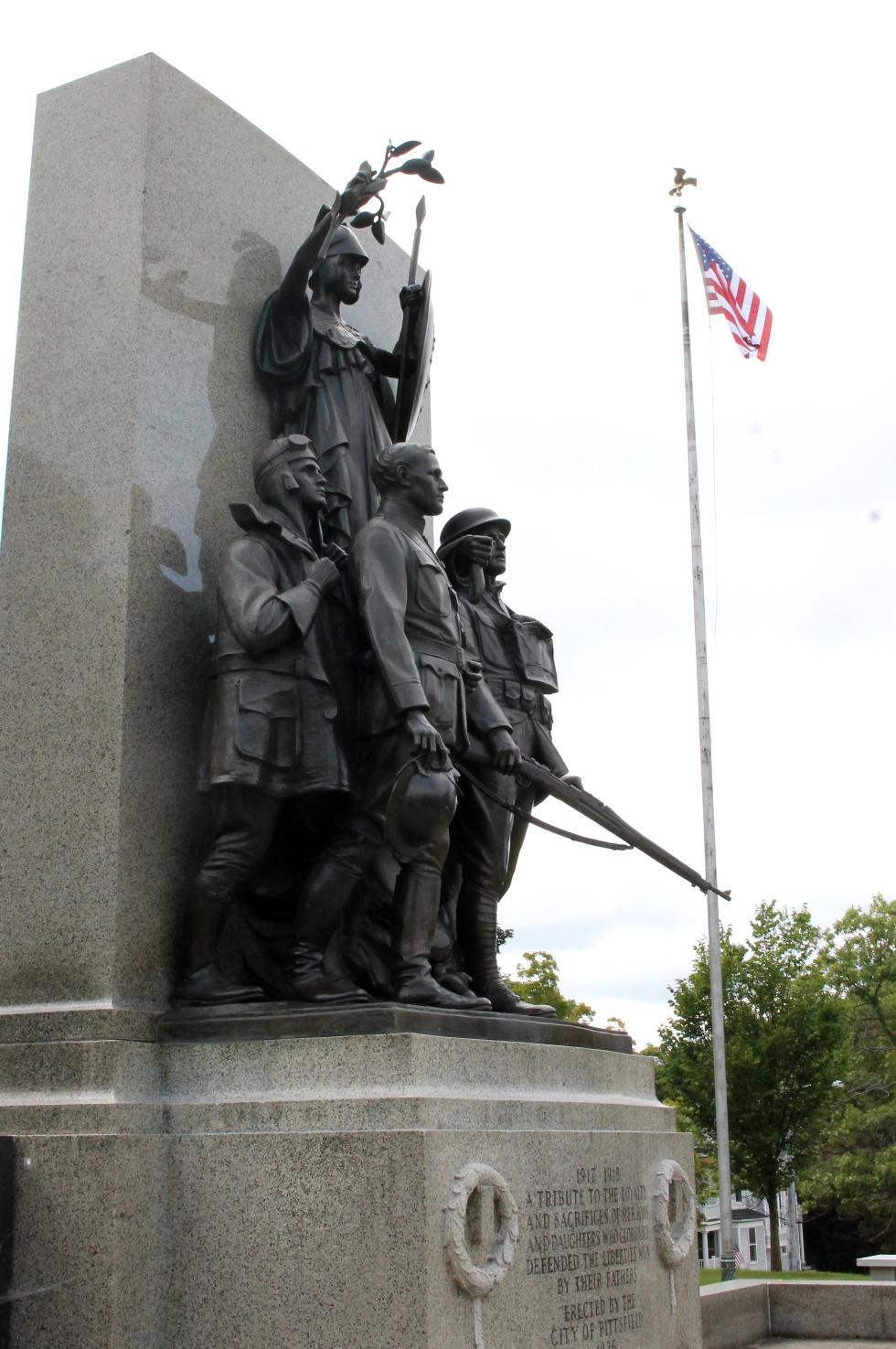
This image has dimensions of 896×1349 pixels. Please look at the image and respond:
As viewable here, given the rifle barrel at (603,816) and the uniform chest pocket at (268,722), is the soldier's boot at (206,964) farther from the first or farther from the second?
the rifle barrel at (603,816)

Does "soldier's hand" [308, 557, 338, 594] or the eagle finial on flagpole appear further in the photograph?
the eagle finial on flagpole

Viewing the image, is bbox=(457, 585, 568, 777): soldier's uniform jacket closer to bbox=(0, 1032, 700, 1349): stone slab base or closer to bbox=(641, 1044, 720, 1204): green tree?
bbox=(0, 1032, 700, 1349): stone slab base

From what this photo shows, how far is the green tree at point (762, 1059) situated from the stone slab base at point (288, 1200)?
82.6ft

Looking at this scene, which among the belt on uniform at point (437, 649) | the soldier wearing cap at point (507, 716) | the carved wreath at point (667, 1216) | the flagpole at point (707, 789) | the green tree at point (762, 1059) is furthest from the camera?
the green tree at point (762, 1059)

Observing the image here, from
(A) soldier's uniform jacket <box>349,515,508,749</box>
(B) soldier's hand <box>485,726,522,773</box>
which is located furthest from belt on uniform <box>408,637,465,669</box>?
(B) soldier's hand <box>485,726,522,773</box>

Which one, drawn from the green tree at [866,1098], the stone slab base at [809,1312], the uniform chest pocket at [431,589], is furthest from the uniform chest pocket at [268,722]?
the green tree at [866,1098]

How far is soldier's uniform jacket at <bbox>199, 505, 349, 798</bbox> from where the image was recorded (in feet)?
21.9

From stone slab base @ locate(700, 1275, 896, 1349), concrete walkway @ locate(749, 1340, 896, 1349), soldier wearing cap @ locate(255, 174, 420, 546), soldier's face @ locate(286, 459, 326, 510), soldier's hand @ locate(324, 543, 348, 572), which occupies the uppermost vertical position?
soldier wearing cap @ locate(255, 174, 420, 546)

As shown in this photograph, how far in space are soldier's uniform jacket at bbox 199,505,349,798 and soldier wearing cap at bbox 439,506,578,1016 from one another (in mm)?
1354

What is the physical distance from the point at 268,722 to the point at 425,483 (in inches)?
62.9

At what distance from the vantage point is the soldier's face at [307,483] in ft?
24.4

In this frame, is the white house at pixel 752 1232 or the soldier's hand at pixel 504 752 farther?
the white house at pixel 752 1232

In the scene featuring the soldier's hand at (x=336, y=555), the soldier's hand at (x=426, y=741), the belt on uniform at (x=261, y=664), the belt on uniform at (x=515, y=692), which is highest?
the soldier's hand at (x=336, y=555)

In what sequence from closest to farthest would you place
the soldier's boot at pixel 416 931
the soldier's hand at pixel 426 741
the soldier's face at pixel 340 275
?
the soldier's hand at pixel 426 741
the soldier's boot at pixel 416 931
the soldier's face at pixel 340 275
